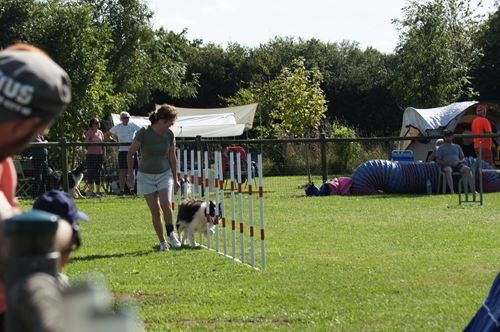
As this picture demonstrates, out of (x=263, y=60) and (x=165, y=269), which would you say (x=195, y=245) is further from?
(x=263, y=60)

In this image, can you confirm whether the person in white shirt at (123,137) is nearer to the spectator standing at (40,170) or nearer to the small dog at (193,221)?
the spectator standing at (40,170)

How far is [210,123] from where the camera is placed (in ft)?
106

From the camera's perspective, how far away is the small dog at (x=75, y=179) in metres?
22.5

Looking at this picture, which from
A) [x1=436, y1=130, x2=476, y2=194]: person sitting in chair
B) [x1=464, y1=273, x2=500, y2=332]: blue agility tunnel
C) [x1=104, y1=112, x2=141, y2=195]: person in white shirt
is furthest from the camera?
[x1=104, y1=112, x2=141, y2=195]: person in white shirt

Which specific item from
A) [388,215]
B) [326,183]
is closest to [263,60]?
[326,183]

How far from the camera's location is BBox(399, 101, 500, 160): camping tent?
29.2m

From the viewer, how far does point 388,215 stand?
1772cm

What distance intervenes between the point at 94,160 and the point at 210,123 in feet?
30.9

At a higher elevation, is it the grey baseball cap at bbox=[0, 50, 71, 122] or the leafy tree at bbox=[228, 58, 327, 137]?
the leafy tree at bbox=[228, 58, 327, 137]

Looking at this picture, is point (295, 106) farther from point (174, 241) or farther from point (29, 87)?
point (29, 87)

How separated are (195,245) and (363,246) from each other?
2.28 meters

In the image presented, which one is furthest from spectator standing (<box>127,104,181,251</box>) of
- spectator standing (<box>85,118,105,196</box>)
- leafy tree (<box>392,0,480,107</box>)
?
leafy tree (<box>392,0,480,107</box>)

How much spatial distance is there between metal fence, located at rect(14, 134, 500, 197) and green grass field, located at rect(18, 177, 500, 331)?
8.07 feet

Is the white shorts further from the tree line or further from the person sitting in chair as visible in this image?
the tree line
